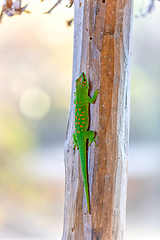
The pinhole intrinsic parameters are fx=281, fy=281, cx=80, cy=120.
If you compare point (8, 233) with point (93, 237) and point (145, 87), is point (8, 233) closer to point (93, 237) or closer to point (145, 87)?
point (93, 237)

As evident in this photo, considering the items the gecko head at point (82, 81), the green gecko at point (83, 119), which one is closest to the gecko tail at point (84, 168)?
the green gecko at point (83, 119)

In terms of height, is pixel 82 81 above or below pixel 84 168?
above

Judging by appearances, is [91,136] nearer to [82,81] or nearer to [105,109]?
[105,109]

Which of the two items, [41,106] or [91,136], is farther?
[41,106]

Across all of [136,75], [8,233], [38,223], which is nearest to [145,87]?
[136,75]

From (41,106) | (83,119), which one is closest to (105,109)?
(83,119)

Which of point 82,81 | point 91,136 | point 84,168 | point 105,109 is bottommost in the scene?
point 84,168
